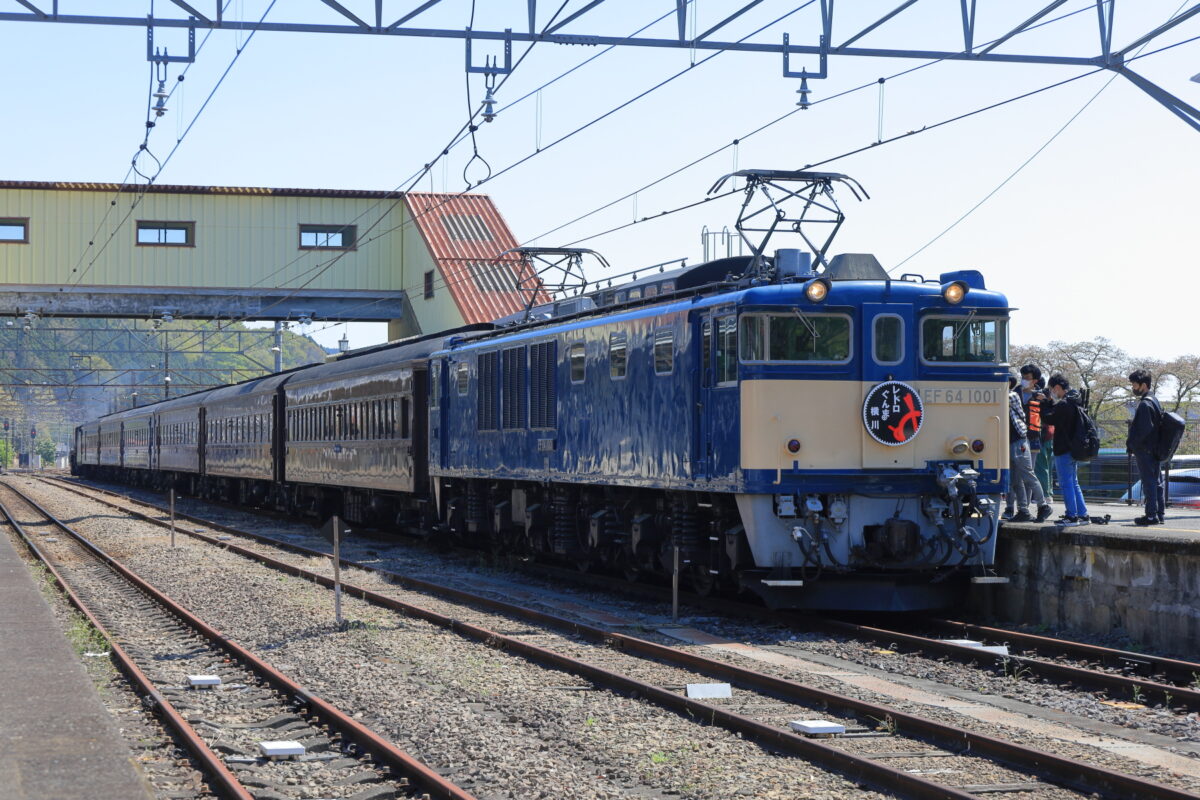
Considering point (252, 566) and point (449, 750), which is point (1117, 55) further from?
point (252, 566)

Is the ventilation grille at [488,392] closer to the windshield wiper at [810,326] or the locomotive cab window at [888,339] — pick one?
the windshield wiper at [810,326]

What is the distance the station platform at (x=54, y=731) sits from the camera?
7734 mm

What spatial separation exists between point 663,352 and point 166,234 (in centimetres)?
3054

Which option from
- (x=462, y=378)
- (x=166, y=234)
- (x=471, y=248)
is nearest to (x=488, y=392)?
(x=462, y=378)

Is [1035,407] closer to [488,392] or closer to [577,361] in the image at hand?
[577,361]

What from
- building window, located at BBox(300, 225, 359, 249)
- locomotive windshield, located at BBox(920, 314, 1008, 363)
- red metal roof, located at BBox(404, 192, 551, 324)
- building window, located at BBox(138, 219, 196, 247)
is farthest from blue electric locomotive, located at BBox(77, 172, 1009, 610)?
building window, located at BBox(138, 219, 196, 247)

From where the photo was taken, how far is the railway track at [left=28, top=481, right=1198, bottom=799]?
7.81 metres

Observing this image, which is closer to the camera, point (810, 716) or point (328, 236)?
point (810, 716)

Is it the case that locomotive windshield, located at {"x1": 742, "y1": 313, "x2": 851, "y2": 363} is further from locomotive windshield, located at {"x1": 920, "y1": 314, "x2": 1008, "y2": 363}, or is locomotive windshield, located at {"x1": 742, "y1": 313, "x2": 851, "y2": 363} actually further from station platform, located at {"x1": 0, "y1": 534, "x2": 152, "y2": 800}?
Result: station platform, located at {"x1": 0, "y1": 534, "x2": 152, "y2": 800}

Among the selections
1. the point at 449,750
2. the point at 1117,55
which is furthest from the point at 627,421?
the point at 449,750

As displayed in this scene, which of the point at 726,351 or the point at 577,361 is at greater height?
the point at 577,361

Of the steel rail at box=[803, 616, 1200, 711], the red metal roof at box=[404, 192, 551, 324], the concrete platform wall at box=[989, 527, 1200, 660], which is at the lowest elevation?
the steel rail at box=[803, 616, 1200, 711]

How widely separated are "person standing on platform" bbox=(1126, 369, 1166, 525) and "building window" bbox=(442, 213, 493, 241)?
2924 cm

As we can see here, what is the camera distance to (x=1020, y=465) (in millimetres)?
16391
